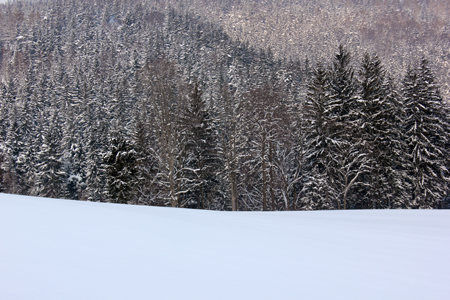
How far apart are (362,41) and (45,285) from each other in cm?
20513

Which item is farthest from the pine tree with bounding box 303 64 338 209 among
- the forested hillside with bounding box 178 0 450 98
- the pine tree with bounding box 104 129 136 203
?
the forested hillside with bounding box 178 0 450 98

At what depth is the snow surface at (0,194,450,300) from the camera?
1.81 metres

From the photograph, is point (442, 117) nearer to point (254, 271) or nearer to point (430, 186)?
point (430, 186)

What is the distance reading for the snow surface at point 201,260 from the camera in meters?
1.81

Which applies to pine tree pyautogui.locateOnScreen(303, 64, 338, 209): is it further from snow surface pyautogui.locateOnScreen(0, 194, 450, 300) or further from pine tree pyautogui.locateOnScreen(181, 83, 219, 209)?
snow surface pyautogui.locateOnScreen(0, 194, 450, 300)

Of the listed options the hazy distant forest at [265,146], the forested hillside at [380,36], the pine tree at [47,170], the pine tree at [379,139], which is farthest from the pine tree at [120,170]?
the forested hillside at [380,36]

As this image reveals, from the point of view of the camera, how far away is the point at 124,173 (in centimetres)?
2119

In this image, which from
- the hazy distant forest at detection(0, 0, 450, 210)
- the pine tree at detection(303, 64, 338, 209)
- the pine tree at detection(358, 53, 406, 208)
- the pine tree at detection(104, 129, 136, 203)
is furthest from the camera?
the pine tree at detection(303, 64, 338, 209)

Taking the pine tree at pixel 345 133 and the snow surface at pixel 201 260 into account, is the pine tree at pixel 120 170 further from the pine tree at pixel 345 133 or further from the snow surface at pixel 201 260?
the snow surface at pixel 201 260

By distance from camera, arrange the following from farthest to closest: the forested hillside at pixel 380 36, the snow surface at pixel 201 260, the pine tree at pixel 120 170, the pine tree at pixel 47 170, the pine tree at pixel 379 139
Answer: the forested hillside at pixel 380 36, the pine tree at pixel 47 170, the pine tree at pixel 379 139, the pine tree at pixel 120 170, the snow surface at pixel 201 260

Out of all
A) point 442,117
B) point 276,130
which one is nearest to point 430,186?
point 442,117

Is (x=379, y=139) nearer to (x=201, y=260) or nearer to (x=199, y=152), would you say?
(x=199, y=152)

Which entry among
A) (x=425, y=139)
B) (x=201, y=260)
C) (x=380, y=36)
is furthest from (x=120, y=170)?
(x=380, y=36)

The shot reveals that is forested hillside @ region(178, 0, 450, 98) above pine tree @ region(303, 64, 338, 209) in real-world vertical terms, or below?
above
